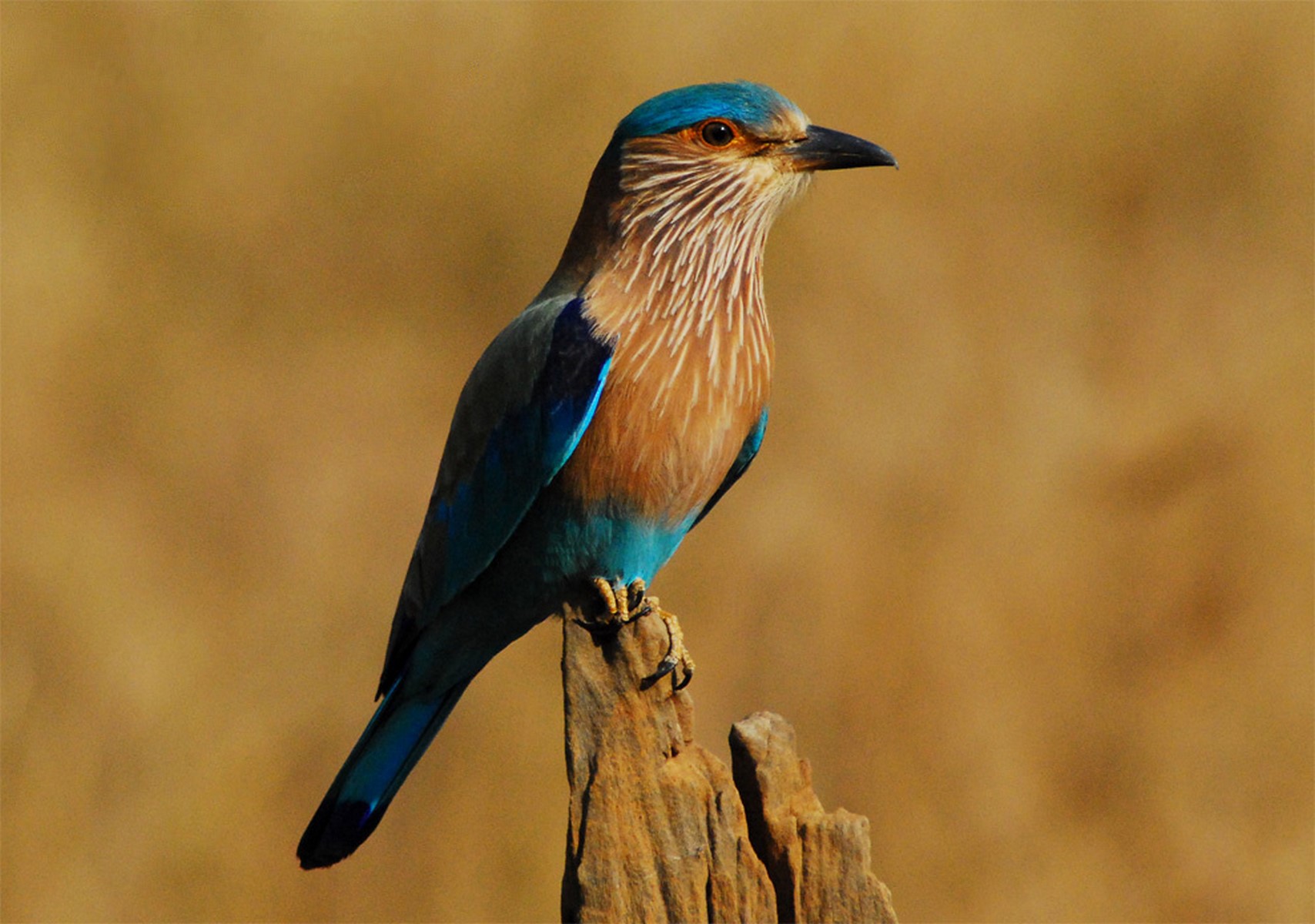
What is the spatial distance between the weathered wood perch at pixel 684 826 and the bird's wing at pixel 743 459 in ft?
3.55

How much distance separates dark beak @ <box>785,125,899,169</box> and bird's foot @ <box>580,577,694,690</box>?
1225 millimetres

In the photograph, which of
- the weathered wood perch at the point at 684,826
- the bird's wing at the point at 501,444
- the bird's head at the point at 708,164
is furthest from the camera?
the bird's head at the point at 708,164

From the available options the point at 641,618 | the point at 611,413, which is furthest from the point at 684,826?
the point at 611,413

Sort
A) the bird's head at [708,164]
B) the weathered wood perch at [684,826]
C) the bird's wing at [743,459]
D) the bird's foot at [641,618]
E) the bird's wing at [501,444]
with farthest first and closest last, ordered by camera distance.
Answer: the bird's wing at [743,459]
the bird's head at [708,164]
the bird's wing at [501,444]
the bird's foot at [641,618]
the weathered wood perch at [684,826]

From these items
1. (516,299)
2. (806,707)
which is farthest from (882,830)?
(516,299)

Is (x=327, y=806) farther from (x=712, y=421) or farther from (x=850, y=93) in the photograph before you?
(x=850, y=93)

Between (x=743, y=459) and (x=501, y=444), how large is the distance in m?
0.71

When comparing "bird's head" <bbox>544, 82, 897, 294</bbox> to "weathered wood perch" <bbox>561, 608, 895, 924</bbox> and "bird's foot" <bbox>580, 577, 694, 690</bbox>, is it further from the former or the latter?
"weathered wood perch" <bbox>561, 608, 895, 924</bbox>

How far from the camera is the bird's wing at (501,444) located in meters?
3.44

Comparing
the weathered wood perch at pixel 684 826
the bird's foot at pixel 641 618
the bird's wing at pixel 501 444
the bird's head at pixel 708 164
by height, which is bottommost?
the weathered wood perch at pixel 684 826

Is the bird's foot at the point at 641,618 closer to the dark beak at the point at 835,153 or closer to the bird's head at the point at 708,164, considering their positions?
the bird's head at the point at 708,164

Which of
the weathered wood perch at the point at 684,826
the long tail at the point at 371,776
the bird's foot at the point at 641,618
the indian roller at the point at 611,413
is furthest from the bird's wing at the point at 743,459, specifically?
the weathered wood perch at the point at 684,826

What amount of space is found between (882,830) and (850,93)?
3.17 meters

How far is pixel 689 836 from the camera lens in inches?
108
